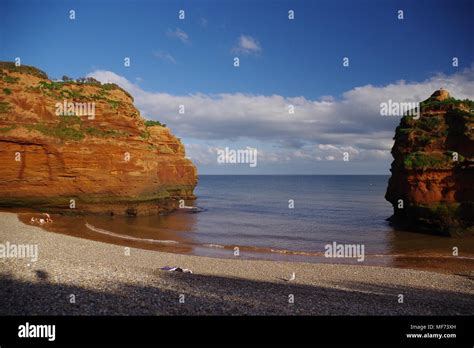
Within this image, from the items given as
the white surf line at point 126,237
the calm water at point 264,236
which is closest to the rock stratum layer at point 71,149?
the calm water at point 264,236

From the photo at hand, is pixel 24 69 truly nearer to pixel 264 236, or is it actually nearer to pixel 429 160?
pixel 264 236

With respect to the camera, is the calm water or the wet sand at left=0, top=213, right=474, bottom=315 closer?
the wet sand at left=0, top=213, right=474, bottom=315

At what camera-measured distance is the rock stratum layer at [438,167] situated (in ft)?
89.4

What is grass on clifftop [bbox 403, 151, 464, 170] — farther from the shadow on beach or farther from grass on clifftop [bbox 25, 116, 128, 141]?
grass on clifftop [bbox 25, 116, 128, 141]

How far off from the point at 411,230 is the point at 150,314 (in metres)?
27.3

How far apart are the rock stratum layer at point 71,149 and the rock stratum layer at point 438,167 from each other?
77.4ft

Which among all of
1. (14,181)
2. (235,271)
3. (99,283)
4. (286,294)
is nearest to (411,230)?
(235,271)

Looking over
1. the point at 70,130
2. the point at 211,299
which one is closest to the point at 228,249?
the point at 211,299

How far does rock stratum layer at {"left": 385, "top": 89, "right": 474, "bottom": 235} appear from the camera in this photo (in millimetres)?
27250

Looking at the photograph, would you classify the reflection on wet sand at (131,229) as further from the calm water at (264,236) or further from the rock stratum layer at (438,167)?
the rock stratum layer at (438,167)

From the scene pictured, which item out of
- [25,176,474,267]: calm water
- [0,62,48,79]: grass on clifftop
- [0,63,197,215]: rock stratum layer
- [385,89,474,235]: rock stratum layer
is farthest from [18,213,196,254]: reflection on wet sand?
[385,89,474,235]: rock stratum layer

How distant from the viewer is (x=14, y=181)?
28.2m

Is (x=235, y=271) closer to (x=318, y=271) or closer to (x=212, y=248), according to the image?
(x=318, y=271)

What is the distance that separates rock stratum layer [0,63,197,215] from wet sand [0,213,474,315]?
11.3 meters
